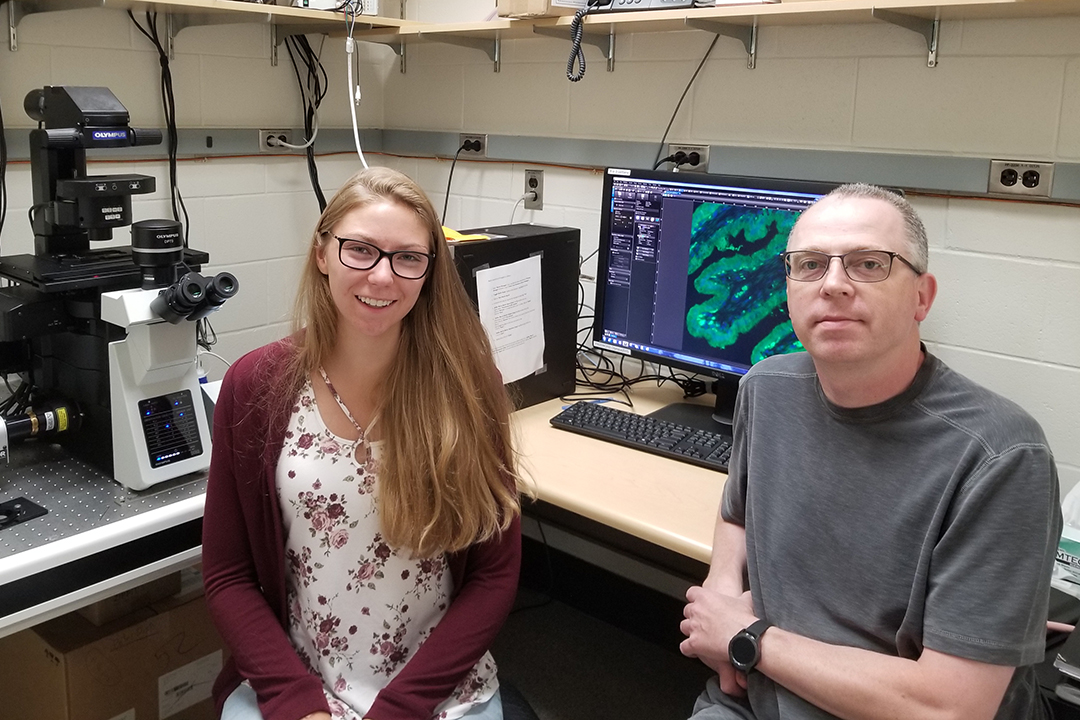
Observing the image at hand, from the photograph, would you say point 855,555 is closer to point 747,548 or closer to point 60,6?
point 747,548

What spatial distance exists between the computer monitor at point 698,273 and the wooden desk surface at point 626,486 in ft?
0.82

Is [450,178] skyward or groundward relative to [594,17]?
groundward

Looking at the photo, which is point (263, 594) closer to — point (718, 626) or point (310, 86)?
point (718, 626)

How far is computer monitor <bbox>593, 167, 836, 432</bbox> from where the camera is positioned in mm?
1883

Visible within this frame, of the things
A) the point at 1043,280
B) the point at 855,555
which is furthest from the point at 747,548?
the point at 1043,280

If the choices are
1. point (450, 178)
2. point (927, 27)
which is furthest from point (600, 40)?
point (927, 27)

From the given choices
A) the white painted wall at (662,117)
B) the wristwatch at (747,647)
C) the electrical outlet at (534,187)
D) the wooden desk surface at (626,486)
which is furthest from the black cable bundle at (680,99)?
the wristwatch at (747,647)

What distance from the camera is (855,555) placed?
4.18 feet

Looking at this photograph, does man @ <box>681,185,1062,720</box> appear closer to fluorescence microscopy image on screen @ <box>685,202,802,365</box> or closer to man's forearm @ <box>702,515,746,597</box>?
man's forearm @ <box>702,515,746,597</box>

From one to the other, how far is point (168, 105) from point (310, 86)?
1.57 ft

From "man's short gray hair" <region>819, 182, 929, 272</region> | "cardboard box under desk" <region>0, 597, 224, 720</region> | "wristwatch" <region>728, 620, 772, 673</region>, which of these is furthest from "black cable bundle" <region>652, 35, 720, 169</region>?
"cardboard box under desk" <region>0, 597, 224, 720</region>

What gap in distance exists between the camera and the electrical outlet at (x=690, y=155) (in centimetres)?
228

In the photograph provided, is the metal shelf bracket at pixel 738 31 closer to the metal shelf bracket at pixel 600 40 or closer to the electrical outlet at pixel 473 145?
the metal shelf bracket at pixel 600 40

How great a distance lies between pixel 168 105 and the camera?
8.12 ft
